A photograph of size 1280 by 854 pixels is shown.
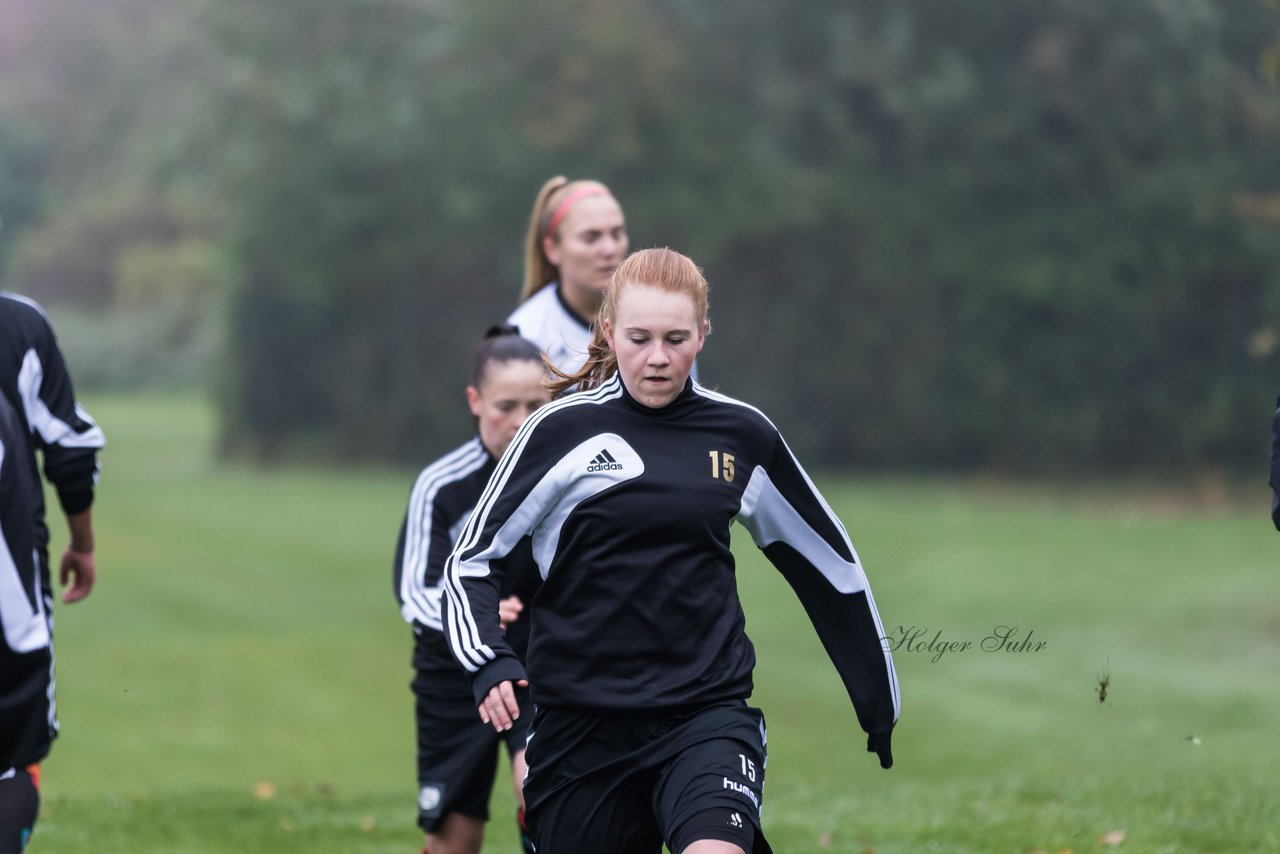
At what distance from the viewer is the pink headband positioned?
660 cm

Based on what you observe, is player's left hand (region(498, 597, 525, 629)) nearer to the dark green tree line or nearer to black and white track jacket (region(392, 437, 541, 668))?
black and white track jacket (region(392, 437, 541, 668))

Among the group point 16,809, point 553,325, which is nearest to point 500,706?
point 16,809

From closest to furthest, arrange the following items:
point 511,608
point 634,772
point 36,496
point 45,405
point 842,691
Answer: point 634,772, point 511,608, point 36,496, point 45,405, point 842,691

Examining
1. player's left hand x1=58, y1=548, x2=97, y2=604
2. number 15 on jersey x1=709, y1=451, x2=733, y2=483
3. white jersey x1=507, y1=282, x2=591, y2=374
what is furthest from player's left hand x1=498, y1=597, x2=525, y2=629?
player's left hand x1=58, y1=548, x2=97, y2=604

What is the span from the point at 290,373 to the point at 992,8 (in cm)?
1350

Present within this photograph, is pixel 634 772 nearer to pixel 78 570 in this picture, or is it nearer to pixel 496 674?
pixel 496 674

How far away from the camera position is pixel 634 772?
14.5ft

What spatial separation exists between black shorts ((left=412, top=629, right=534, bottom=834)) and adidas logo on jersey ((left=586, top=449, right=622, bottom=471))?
184 centimetres

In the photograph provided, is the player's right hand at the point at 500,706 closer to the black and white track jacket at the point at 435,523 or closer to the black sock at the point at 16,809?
the black sock at the point at 16,809

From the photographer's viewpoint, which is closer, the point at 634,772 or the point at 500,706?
the point at 500,706

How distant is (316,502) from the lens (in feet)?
91.5

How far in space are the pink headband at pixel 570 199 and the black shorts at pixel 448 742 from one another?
1546mm

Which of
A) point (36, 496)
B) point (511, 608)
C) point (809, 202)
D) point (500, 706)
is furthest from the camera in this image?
point (809, 202)

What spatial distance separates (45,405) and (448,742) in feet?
5.75
